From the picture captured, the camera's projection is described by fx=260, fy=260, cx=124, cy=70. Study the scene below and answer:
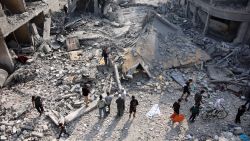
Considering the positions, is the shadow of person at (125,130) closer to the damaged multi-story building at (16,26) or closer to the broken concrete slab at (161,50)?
the broken concrete slab at (161,50)

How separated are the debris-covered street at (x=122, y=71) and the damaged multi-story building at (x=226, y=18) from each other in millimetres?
68

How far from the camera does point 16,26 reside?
50.3 ft

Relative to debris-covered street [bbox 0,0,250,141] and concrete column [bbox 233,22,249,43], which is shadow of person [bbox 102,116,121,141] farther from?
concrete column [bbox 233,22,249,43]

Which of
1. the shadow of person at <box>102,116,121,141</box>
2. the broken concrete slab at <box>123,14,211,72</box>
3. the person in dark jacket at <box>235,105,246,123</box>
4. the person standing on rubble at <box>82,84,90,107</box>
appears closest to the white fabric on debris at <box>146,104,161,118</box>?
the shadow of person at <box>102,116,121,141</box>

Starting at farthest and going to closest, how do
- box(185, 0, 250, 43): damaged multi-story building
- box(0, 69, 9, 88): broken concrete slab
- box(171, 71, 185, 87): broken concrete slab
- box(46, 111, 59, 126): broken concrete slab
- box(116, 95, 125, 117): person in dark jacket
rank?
1. box(185, 0, 250, 43): damaged multi-story building
2. box(171, 71, 185, 87): broken concrete slab
3. box(0, 69, 9, 88): broken concrete slab
4. box(46, 111, 59, 126): broken concrete slab
5. box(116, 95, 125, 117): person in dark jacket

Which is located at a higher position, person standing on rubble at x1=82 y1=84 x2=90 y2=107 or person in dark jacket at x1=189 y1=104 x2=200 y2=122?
person standing on rubble at x1=82 y1=84 x2=90 y2=107

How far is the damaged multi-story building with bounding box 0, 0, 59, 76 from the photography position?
1467cm

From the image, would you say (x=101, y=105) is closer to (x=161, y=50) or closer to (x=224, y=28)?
(x=161, y=50)

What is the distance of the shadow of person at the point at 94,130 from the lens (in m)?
11.1

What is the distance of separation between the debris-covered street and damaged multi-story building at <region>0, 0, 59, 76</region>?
61 mm

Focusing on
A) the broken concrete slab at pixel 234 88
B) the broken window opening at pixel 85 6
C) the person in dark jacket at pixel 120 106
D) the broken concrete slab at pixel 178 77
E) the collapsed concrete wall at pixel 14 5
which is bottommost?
the broken concrete slab at pixel 234 88

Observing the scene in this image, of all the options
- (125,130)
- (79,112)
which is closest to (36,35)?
(79,112)

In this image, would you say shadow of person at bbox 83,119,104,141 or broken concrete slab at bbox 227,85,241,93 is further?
broken concrete slab at bbox 227,85,241,93

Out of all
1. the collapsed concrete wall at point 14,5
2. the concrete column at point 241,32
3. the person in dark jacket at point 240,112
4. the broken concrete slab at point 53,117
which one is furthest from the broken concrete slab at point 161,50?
the collapsed concrete wall at point 14,5
